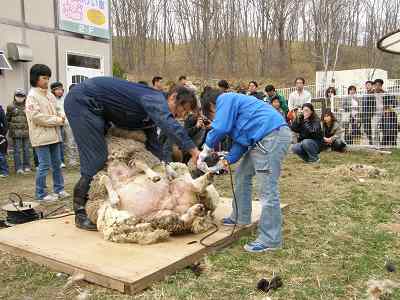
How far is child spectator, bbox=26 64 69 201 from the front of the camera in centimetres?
572

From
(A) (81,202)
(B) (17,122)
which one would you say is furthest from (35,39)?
(A) (81,202)

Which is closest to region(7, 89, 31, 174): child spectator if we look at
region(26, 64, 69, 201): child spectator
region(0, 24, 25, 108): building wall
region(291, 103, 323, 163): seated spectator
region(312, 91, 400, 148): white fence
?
region(0, 24, 25, 108): building wall

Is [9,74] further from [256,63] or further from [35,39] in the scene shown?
[256,63]

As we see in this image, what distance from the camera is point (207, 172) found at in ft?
13.5

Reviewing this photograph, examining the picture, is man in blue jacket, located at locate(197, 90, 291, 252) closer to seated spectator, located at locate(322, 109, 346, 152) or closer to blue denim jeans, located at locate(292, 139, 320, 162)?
blue denim jeans, located at locate(292, 139, 320, 162)

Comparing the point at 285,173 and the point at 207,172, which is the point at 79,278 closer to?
the point at 207,172

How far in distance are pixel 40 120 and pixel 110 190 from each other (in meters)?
2.23

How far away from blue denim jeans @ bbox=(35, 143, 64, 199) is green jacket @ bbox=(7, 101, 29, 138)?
10.4 feet

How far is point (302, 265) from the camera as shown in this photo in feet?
11.7

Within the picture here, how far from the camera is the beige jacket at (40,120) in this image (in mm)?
5781

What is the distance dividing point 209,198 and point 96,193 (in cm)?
111

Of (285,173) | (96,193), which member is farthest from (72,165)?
(96,193)

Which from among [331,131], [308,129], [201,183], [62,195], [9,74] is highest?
[9,74]

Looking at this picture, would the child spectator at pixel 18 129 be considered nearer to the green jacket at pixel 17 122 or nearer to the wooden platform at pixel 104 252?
the green jacket at pixel 17 122
